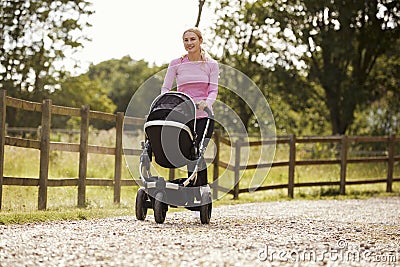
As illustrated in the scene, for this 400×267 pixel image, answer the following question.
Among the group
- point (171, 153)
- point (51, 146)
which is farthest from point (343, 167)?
point (171, 153)

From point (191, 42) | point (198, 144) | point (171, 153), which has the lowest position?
point (171, 153)

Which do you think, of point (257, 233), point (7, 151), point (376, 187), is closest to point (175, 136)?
point (257, 233)

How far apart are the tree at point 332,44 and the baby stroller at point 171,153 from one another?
65.3 ft

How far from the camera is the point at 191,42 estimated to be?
8.25 meters

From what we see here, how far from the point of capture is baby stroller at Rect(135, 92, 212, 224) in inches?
302

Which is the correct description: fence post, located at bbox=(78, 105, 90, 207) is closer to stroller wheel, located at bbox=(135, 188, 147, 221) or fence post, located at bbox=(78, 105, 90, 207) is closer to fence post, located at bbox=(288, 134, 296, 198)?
stroller wheel, located at bbox=(135, 188, 147, 221)

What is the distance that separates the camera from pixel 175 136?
770 centimetres

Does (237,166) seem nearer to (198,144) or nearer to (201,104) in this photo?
(198,144)

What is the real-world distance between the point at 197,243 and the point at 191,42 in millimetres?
2942

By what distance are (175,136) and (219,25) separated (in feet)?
81.8

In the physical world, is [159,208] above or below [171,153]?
below

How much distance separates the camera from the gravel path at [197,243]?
520cm

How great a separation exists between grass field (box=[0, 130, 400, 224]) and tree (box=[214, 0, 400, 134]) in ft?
15.6

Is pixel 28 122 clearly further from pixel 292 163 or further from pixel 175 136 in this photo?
pixel 175 136
